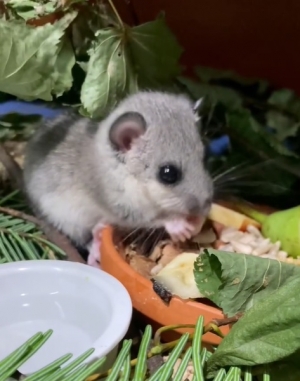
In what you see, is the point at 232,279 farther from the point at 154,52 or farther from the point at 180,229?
the point at 154,52

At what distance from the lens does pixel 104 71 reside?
1.81m

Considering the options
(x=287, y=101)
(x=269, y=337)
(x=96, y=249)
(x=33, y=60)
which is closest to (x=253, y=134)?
(x=287, y=101)

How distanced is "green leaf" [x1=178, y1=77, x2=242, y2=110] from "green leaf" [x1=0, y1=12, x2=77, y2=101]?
0.50 meters

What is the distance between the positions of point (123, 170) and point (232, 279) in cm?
71

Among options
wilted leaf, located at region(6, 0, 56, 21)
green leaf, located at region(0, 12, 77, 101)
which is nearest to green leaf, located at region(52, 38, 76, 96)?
green leaf, located at region(0, 12, 77, 101)

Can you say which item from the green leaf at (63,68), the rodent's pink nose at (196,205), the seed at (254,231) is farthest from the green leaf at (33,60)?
the seed at (254,231)

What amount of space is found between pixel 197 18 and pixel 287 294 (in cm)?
146

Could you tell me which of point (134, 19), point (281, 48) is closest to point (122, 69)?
point (134, 19)

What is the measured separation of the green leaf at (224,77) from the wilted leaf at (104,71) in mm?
385

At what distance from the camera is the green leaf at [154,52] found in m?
1.84

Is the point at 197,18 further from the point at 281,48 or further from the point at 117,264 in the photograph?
the point at 117,264

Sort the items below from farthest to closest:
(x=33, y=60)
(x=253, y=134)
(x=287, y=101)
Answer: (x=287, y=101), (x=253, y=134), (x=33, y=60)

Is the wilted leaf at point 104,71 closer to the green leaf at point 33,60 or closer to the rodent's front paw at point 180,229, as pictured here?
the green leaf at point 33,60

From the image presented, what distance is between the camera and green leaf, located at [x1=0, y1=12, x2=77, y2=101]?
163 centimetres
